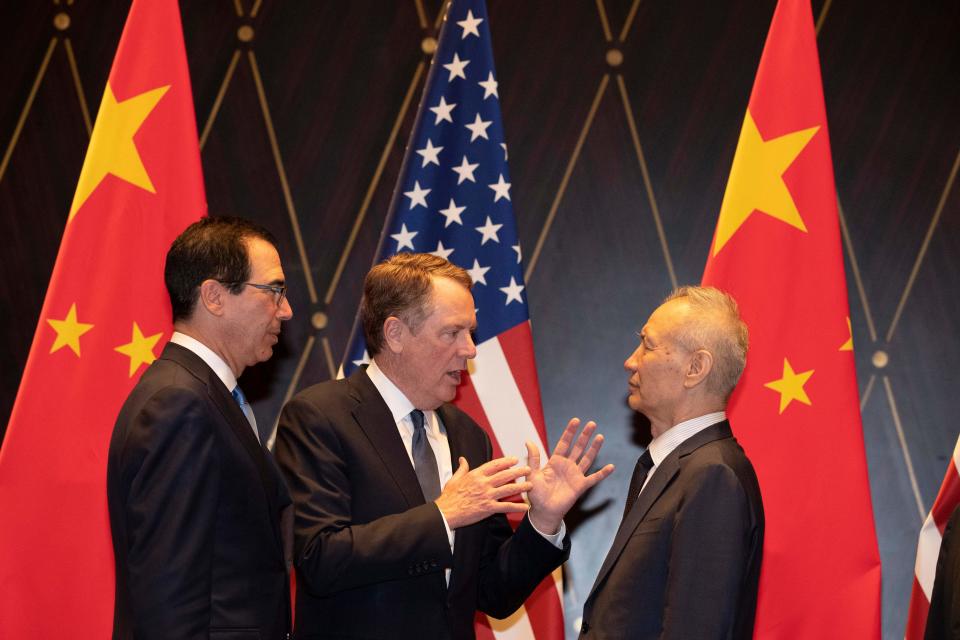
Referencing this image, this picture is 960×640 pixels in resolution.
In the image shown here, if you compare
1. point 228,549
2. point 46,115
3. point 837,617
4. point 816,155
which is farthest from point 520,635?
point 46,115

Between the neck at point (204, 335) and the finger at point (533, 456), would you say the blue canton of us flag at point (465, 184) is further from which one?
the neck at point (204, 335)

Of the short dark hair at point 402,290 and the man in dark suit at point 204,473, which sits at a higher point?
the short dark hair at point 402,290

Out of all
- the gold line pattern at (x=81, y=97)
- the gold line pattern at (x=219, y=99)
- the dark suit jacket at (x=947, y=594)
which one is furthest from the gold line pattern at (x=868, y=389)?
the gold line pattern at (x=81, y=97)

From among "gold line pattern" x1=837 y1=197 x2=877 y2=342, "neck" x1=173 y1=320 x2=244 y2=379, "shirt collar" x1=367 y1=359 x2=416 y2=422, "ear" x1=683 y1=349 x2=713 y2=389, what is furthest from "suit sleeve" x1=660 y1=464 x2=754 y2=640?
"gold line pattern" x1=837 y1=197 x2=877 y2=342

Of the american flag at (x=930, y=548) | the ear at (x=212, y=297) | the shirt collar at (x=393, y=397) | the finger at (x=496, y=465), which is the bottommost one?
the american flag at (x=930, y=548)

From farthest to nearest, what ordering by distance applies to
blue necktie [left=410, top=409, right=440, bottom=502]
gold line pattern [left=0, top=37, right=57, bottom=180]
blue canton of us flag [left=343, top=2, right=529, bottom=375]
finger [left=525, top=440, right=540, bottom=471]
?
1. gold line pattern [left=0, top=37, right=57, bottom=180]
2. blue canton of us flag [left=343, top=2, right=529, bottom=375]
3. blue necktie [left=410, top=409, right=440, bottom=502]
4. finger [left=525, top=440, right=540, bottom=471]

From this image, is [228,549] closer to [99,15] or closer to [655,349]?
[655,349]

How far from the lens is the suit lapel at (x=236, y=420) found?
2100mm

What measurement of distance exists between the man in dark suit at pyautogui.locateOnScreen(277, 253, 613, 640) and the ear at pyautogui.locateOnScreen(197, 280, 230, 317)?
37cm

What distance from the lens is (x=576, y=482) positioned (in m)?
2.48

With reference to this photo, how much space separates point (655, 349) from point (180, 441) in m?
1.07

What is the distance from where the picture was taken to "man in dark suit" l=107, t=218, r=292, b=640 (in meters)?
1.93

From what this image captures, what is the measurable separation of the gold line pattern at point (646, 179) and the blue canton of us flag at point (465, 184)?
0.68 metres

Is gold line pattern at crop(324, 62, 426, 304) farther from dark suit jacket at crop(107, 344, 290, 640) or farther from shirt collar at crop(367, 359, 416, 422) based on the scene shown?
dark suit jacket at crop(107, 344, 290, 640)
